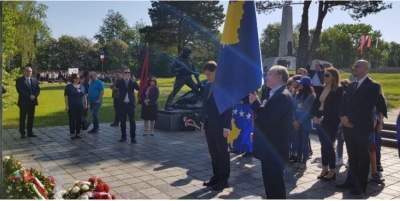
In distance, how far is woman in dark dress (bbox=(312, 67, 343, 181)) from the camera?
229 inches

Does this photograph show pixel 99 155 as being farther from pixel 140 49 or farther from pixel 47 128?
pixel 140 49

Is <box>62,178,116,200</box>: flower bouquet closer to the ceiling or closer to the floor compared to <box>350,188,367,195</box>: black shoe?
closer to the ceiling

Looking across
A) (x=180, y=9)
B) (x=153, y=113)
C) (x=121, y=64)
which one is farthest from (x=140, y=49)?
(x=153, y=113)

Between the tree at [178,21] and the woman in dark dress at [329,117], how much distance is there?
37837mm

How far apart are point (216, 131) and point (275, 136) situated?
1.63 m

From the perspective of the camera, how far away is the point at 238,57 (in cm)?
433

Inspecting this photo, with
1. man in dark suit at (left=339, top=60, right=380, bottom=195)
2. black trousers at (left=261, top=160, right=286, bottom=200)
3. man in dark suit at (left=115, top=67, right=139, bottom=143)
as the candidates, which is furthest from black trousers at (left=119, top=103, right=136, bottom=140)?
black trousers at (left=261, top=160, right=286, bottom=200)

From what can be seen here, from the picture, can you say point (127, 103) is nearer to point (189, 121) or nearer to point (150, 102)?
point (150, 102)

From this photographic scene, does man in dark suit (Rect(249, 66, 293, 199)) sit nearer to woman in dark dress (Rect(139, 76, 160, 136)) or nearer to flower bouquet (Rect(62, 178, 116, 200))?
flower bouquet (Rect(62, 178, 116, 200))

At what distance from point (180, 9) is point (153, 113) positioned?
34.4 metres

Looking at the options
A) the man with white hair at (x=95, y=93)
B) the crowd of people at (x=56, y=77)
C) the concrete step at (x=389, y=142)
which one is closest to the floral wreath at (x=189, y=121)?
the man with white hair at (x=95, y=93)

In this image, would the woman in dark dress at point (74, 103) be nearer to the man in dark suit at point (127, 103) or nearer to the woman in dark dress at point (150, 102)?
the man in dark suit at point (127, 103)

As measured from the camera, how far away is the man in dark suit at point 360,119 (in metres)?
5.10

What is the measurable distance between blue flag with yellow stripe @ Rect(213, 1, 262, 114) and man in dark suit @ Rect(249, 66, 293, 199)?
0.40 metres
